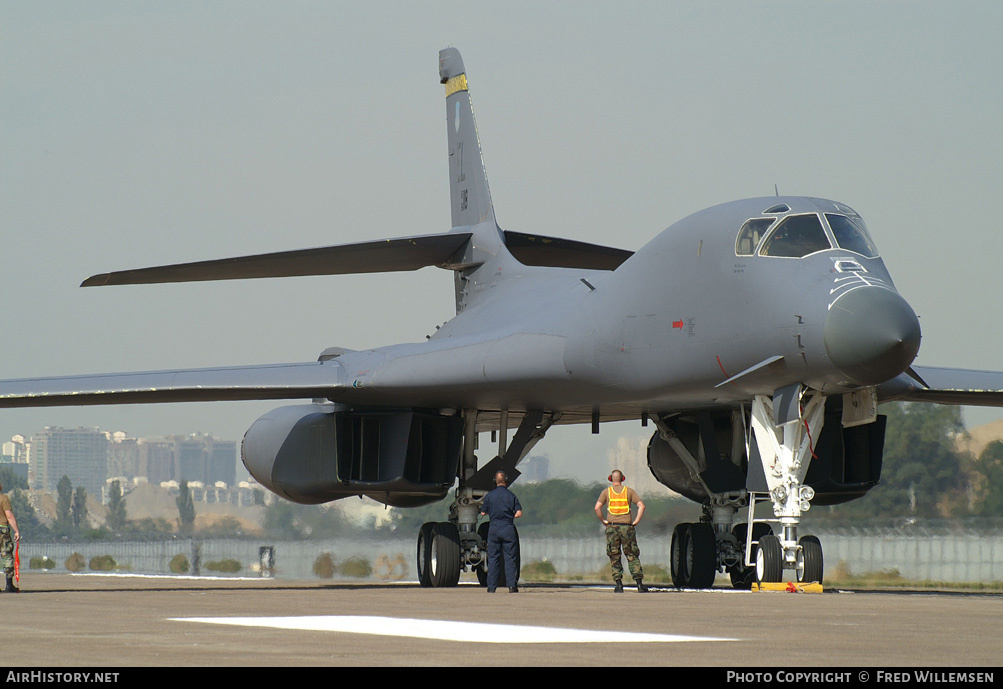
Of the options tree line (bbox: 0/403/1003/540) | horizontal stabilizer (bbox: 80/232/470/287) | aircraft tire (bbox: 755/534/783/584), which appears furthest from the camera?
tree line (bbox: 0/403/1003/540)

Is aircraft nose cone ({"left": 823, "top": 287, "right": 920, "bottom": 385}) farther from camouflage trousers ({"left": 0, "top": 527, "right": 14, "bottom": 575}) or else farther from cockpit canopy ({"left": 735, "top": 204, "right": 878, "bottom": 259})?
camouflage trousers ({"left": 0, "top": 527, "right": 14, "bottom": 575})

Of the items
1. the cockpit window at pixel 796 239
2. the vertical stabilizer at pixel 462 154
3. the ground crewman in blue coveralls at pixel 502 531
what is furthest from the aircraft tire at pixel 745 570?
the vertical stabilizer at pixel 462 154

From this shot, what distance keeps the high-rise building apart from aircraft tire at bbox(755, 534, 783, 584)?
24.6 metres

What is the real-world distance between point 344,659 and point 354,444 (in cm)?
1207

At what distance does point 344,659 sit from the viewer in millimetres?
6668

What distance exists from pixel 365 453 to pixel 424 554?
1551 millimetres

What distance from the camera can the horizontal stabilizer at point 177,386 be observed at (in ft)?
58.1

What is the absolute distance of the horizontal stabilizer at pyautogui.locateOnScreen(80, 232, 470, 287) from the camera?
19281 millimetres

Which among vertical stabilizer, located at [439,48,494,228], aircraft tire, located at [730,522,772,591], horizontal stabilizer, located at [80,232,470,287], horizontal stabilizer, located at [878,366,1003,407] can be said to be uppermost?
vertical stabilizer, located at [439,48,494,228]

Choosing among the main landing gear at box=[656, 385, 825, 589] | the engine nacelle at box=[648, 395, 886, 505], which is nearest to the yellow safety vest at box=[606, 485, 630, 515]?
the main landing gear at box=[656, 385, 825, 589]

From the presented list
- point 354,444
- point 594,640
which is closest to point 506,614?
point 594,640

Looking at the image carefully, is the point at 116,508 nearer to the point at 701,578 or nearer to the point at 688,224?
the point at 701,578
